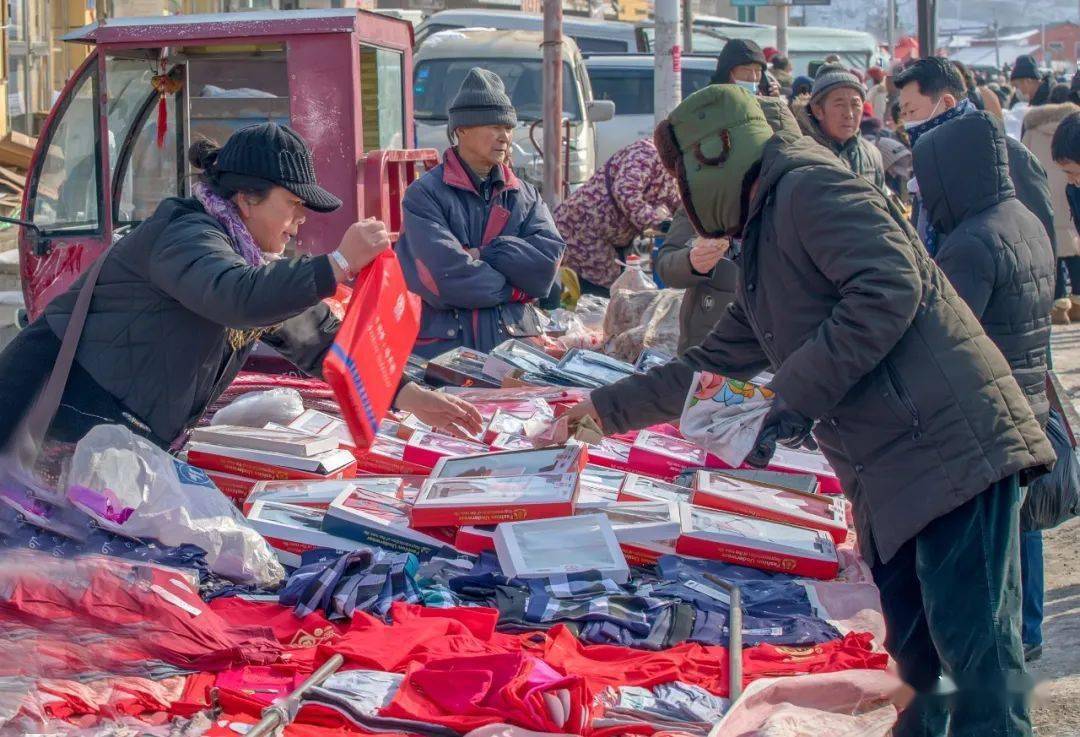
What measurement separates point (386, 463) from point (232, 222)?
125 centimetres

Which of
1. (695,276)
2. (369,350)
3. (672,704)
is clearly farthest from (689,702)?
(695,276)

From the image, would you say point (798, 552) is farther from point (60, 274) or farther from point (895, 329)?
point (60, 274)

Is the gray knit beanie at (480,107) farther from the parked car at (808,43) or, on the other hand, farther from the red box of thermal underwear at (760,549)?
the parked car at (808,43)

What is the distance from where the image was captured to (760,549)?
4.09m

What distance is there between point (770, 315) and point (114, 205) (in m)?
5.02

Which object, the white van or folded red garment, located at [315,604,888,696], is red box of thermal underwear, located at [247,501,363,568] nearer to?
folded red garment, located at [315,604,888,696]

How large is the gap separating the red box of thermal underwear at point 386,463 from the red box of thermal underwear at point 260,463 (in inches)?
7.2

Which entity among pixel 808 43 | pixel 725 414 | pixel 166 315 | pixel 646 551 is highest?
pixel 808 43

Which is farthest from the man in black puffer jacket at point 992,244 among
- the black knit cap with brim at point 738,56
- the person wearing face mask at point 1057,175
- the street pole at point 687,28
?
the street pole at point 687,28

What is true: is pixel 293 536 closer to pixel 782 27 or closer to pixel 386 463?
pixel 386 463

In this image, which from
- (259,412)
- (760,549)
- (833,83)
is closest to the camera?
(760,549)

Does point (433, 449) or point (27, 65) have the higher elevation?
point (27, 65)

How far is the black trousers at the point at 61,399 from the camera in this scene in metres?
3.83

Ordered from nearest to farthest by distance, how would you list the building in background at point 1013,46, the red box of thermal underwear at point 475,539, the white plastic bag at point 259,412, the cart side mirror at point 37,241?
the red box of thermal underwear at point 475,539, the white plastic bag at point 259,412, the cart side mirror at point 37,241, the building in background at point 1013,46
